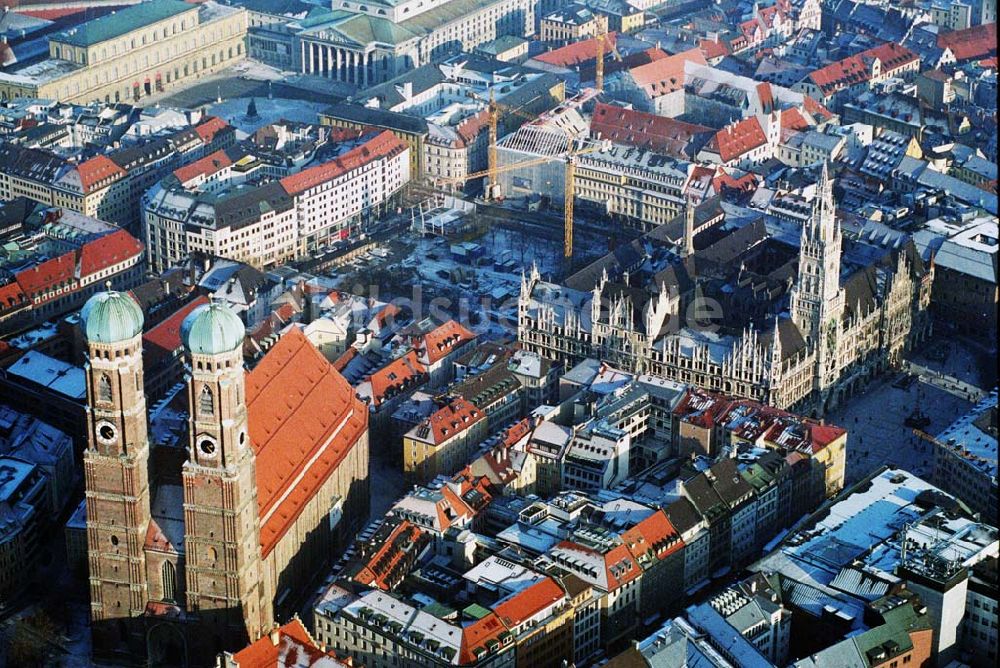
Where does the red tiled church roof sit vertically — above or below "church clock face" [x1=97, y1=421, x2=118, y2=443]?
below

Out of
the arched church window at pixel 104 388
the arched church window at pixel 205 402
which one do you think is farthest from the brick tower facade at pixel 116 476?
the arched church window at pixel 205 402

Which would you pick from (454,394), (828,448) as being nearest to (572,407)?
(454,394)

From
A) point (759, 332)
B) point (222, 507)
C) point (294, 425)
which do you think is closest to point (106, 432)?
point (222, 507)

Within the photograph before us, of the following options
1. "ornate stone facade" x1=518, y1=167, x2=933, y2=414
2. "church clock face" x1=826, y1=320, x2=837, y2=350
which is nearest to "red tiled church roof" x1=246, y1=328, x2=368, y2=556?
"ornate stone facade" x1=518, y1=167, x2=933, y2=414

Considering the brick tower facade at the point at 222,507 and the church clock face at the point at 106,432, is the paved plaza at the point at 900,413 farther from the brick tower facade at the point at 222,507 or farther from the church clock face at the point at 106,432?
the church clock face at the point at 106,432

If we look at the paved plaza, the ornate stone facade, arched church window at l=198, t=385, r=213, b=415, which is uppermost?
arched church window at l=198, t=385, r=213, b=415

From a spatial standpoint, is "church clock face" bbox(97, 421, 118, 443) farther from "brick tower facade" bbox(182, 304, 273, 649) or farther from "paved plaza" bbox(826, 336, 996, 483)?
"paved plaza" bbox(826, 336, 996, 483)

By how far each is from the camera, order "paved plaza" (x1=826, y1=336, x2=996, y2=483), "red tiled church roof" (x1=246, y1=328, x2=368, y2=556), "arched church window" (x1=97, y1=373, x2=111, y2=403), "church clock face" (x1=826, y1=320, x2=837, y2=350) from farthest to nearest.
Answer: "church clock face" (x1=826, y1=320, x2=837, y2=350), "paved plaza" (x1=826, y1=336, x2=996, y2=483), "red tiled church roof" (x1=246, y1=328, x2=368, y2=556), "arched church window" (x1=97, y1=373, x2=111, y2=403)
